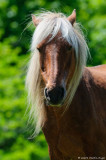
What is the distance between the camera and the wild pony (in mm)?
4645

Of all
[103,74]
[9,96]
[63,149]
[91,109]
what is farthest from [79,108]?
[9,96]

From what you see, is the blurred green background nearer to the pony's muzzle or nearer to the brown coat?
the brown coat

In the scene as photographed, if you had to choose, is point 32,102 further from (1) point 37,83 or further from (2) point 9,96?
(2) point 9,96

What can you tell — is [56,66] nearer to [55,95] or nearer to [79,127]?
[55,95]

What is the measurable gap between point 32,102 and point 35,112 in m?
0.12

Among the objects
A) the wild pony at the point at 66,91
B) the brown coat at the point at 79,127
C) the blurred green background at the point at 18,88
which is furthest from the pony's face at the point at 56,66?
the blurred green background at the point at 18,88

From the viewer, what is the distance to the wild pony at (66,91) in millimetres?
4645

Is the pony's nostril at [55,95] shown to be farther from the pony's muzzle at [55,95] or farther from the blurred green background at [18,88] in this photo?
the blurred green background at [18,88]

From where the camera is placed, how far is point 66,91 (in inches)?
182

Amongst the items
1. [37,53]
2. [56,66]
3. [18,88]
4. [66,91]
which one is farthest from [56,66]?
[18,88]

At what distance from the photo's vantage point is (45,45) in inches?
185

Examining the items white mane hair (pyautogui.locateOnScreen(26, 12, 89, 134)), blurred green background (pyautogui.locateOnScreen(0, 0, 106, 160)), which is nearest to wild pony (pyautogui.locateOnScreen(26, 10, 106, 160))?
white mane hair (pyautogui.locateOnScreen(26, 12, 89, 134))

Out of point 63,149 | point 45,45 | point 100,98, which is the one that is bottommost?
point 63,149

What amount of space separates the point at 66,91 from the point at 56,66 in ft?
0.88
